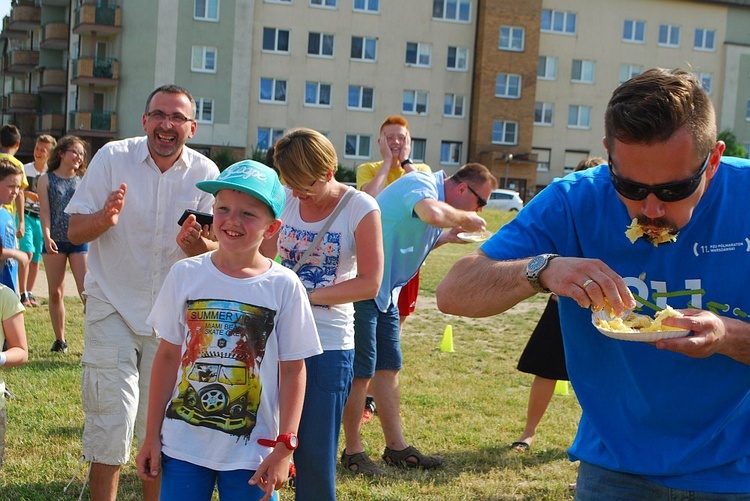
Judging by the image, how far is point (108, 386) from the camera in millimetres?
4633

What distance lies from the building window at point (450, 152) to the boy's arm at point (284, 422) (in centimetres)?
4915

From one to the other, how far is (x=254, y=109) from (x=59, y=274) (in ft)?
131

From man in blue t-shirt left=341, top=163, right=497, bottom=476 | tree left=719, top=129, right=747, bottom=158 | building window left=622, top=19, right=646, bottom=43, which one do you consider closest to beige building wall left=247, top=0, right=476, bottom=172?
building window left=622, top=19, right=646, bottom=43

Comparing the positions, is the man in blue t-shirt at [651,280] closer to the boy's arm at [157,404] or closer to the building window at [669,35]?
the boy's arm at [157,404]

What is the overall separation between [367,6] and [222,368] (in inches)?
1912

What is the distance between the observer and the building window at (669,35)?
55312 mm

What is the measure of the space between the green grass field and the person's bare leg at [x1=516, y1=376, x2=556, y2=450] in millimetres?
123

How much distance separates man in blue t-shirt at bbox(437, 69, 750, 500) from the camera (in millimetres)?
2449

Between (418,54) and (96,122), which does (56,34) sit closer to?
(96,122)

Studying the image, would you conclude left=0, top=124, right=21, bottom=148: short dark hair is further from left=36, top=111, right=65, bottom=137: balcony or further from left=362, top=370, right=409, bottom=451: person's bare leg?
left=36, top=111, right=65, bottom=137: balcony

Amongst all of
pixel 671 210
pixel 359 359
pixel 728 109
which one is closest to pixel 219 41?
pixel 728 109

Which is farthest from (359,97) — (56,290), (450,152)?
(56,290)

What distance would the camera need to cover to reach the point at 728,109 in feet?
188

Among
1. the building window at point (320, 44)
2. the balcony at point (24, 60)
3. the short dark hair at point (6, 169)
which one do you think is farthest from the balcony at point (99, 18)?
the short dark hair at point (6, 169)
